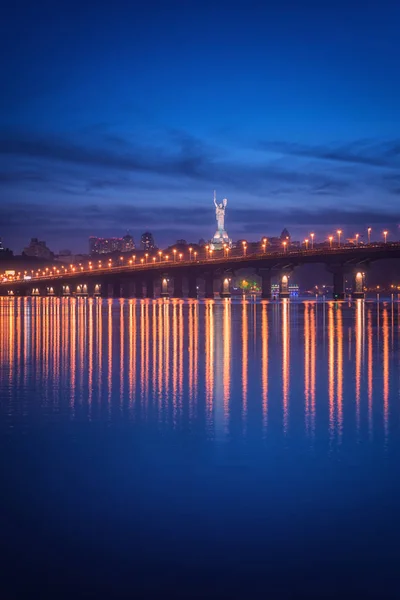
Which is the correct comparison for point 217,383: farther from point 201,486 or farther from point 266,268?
point 266,268

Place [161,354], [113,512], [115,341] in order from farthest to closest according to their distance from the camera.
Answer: [115,341]
[161,354]
[113,512]

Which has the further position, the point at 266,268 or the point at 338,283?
the point at 266,268

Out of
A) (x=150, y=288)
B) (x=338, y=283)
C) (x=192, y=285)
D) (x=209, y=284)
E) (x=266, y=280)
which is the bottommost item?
(x=338, y=283)

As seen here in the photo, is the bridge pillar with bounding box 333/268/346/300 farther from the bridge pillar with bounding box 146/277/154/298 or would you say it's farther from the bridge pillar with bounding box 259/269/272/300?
the bridge pillar with bounding box 146/277/154/298

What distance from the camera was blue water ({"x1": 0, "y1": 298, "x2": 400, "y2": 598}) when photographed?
6.49m

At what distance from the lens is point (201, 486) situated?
350 inches

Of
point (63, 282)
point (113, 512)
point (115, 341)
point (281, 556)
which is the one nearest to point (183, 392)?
point (113, 512)

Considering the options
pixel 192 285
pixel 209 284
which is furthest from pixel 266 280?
pixel 192 285

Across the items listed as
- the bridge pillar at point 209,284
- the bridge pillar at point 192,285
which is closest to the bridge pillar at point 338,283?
the bridge pillar at point 209,284

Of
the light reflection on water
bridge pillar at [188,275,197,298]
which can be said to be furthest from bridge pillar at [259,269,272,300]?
the light reflection on water

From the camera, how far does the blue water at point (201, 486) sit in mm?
6488

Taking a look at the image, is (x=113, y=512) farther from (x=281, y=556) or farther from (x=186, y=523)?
(x=281, y=556)

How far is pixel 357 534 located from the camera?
24.0 feet

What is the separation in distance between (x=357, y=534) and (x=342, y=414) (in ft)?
21.5
